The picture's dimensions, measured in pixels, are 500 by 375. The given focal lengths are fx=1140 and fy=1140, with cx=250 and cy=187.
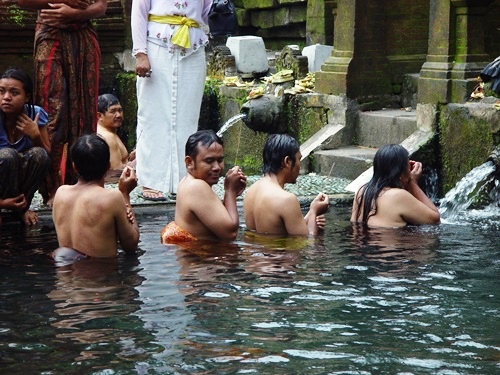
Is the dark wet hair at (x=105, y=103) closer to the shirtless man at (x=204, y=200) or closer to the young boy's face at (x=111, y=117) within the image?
the young boy's face at (x=111, y=117)

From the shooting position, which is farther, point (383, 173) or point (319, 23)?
point (319, 23)

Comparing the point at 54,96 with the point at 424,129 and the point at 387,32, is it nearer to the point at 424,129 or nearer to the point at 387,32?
the point at 424,129

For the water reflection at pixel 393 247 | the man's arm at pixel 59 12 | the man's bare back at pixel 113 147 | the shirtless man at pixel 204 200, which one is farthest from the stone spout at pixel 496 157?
the man's arm at pixel 59 12

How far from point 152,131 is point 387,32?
385cm

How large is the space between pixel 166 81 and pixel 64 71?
3.57ft

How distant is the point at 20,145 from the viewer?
894 cm

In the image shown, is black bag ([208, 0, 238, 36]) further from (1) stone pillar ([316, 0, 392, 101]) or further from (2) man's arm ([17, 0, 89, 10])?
(2) man's arm ([17, 0, 89, 10])

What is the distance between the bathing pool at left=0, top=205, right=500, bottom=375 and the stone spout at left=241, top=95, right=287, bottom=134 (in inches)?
177

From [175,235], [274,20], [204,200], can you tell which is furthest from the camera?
[274,20]

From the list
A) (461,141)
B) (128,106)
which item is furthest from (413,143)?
(128,106)

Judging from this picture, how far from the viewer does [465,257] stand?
7.79m

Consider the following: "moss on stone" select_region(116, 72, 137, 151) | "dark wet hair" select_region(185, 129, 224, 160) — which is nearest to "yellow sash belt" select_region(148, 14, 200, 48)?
"dark wet hair" select_region(185, 129, 224, 160)

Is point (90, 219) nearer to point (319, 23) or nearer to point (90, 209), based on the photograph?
point (90, 209)

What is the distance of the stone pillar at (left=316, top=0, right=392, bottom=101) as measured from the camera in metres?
12.6
